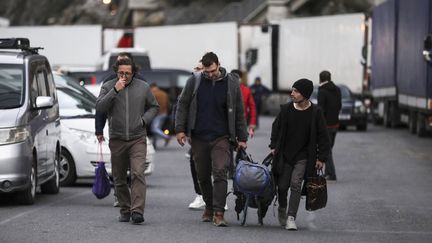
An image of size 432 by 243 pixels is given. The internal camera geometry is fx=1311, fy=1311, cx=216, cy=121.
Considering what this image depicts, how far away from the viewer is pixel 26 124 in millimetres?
14523

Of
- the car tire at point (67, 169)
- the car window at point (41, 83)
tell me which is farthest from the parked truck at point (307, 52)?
A: the car window at point (41, 83)

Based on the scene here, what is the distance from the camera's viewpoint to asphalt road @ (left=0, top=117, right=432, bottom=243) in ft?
39.6

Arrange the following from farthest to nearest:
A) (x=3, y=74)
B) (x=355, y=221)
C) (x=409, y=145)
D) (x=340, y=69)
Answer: (x=340, y=69), (x=409, y=145), (x=3, y=74), (x=355, y=221)

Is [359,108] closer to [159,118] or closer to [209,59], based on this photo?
[159,118]

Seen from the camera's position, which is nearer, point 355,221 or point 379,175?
point 355,221

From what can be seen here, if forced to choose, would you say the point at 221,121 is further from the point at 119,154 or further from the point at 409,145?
the point at 409,145

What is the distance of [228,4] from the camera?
7856 cm

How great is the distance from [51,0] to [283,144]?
283 feet

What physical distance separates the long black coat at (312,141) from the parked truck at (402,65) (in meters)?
15.1

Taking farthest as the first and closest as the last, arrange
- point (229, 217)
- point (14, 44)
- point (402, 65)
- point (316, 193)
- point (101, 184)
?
1. point (402, 65)
2. point (14, 44)
3. point (229, 217)
4. point (101, 184)
5. point (316, 193)

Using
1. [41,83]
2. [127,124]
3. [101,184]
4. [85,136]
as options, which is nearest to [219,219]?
[127,124]

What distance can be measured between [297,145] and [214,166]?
0.85 metres

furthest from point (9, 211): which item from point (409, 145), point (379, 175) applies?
point (409, 145)

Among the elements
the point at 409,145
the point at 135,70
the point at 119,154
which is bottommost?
the point at 409,145
